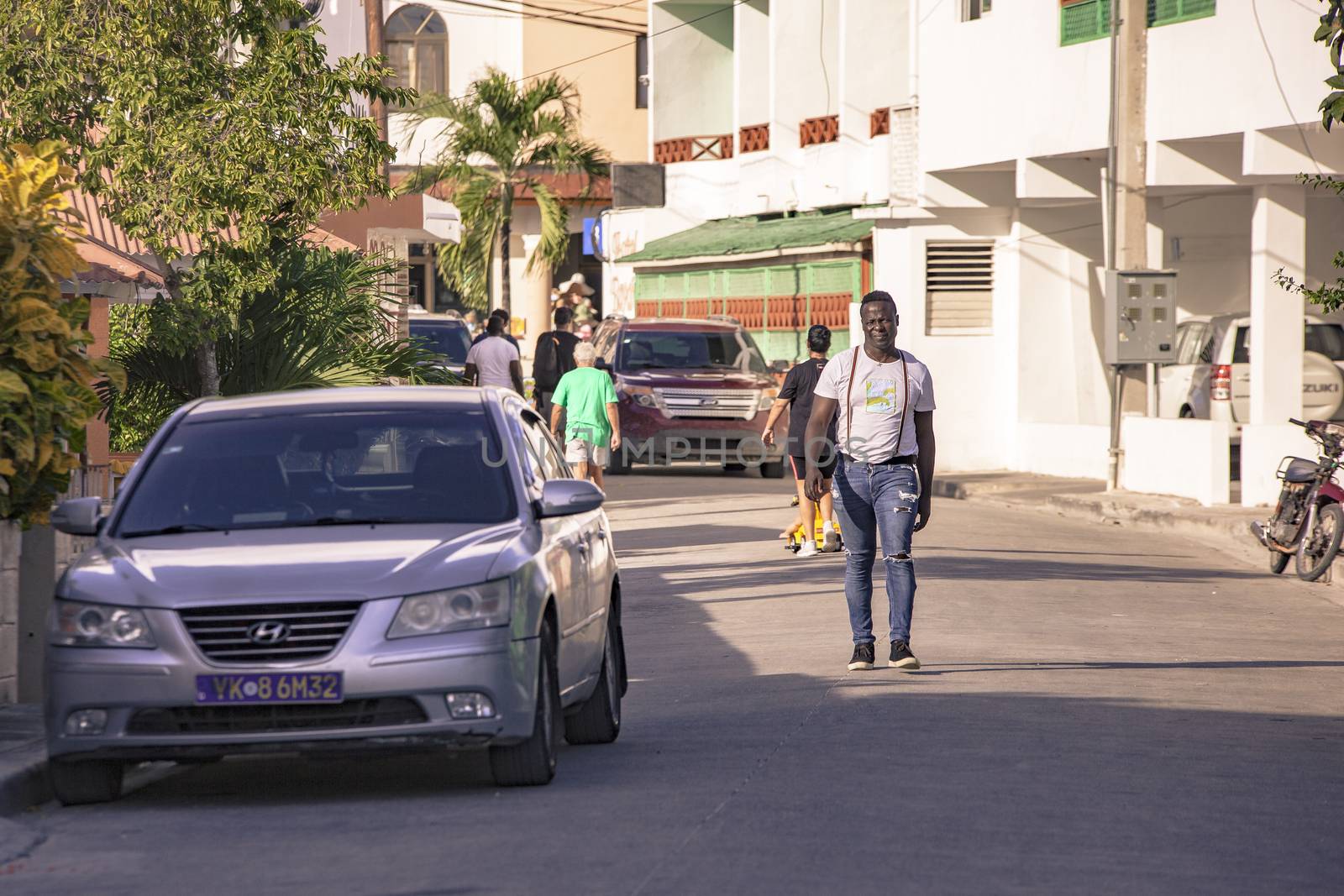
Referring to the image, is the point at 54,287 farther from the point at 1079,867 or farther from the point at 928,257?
the point at 928,257

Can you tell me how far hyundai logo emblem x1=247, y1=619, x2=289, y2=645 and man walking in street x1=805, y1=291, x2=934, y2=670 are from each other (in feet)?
13.9

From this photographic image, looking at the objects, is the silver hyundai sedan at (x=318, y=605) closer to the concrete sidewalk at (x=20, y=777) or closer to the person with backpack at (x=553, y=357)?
the concrete sidewalk at (x=20, y=777)

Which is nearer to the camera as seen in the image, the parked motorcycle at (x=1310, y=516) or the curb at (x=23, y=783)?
the curb at (x=23, y=783)

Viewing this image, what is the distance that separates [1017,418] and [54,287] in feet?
73.3

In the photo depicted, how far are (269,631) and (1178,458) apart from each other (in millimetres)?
18147

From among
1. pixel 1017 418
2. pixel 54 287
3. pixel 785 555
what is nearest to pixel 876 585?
pixel 785 555

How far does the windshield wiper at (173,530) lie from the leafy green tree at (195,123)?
692 cm

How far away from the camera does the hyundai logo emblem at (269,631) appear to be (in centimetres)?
767

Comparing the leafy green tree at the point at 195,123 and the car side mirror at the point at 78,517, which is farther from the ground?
the leafy green tree at the point at 195,123

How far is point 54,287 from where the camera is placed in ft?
34.0

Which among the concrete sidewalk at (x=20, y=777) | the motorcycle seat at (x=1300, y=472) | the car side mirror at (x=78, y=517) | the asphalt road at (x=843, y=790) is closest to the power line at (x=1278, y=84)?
the motorcycle seat at (x=1300, y=472)

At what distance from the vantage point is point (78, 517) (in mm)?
8469

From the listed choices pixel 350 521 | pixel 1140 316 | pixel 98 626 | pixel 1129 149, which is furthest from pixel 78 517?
pixel 1129 149

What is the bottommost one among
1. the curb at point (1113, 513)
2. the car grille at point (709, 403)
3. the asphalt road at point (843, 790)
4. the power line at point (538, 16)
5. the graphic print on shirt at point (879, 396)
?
the curb at point (1113, 513)
